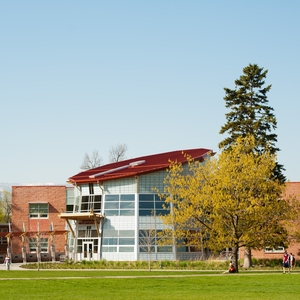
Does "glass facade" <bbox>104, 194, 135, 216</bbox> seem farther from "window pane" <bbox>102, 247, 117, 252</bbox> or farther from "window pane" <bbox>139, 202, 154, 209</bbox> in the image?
"window pane" <bbox>102, 247, 117, 252</bbox>

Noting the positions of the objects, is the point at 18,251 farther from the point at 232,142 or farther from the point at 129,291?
the point at 129,291

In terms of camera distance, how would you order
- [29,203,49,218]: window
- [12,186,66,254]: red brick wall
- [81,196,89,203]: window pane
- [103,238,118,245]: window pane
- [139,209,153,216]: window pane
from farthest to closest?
[29,203,49,218]: window < [12,186,66,254]: red brick wall < [81,196,89,203]: window pane < [103,238,118,245]: window pane < [139,209,153,216]: window pane

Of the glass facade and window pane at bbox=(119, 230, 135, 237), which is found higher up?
the glass facade

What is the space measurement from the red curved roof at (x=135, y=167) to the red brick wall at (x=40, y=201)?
6020 millimetres

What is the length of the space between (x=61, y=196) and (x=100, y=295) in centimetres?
5347

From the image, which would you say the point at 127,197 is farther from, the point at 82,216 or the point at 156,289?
the point at 156,289

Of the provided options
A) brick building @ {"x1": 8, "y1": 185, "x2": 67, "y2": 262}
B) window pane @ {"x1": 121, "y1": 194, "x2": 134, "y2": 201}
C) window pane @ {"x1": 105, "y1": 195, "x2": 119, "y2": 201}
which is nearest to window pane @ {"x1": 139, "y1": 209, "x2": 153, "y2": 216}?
window pane @ {"x1": 121, "y1": 194, "x2": 134, "y2": 201}

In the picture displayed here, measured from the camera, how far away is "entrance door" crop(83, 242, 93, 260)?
226ft

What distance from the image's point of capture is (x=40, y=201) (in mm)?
80500

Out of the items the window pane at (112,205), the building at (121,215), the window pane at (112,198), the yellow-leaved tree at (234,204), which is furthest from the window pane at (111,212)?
the yellow-leaved tree at (234,204)

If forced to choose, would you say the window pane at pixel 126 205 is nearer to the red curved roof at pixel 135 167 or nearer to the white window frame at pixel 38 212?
the red curved roof at pixel 135 167

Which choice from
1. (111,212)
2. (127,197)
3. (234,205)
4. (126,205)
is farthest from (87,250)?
(234,205)

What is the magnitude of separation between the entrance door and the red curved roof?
6391 mm

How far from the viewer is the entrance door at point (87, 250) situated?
226 ft
